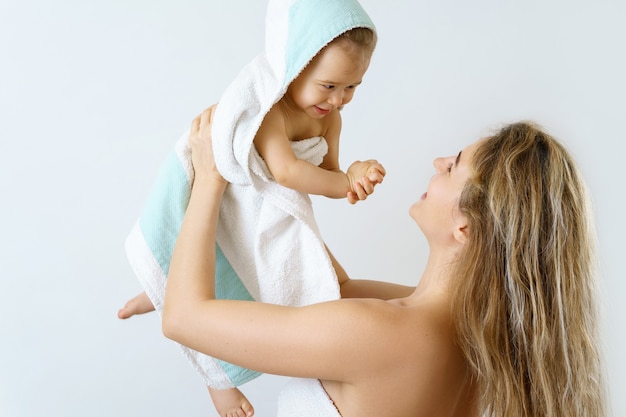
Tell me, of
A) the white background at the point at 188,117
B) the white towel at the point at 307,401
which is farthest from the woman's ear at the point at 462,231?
the white background at the point at 188,117

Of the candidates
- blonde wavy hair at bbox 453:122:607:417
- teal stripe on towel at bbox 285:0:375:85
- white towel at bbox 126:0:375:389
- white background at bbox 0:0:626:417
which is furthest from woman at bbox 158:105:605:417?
white background at bbox 0:0:626:417

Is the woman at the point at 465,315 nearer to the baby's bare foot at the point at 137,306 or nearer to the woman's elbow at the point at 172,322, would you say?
the woman's elbow at the point at 172,322

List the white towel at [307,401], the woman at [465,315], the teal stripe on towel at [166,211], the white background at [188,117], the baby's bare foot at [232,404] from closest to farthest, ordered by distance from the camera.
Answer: the woman at [465,315] → the white towel at [307,401] → the teal stripe on towel at [166,211] → the baby's bare foot at [232,404] → the white background at [188,117]

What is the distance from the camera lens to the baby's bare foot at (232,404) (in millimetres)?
1652

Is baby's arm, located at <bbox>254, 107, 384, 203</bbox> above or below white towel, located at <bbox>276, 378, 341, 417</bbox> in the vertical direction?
above

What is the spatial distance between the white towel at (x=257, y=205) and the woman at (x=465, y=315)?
111 millimetres

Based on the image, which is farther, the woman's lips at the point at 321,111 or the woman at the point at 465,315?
the woman's lips at the point at 321,111

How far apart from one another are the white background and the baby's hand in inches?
35.0

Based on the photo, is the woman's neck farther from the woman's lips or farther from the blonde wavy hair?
the woman's lips

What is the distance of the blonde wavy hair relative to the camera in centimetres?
131

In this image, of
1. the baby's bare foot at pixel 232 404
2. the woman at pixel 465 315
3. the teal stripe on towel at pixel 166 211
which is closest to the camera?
the woman at pixel 465 315

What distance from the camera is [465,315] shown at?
52.8 inches

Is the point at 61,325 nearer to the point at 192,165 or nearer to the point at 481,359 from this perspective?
the point at 192,165

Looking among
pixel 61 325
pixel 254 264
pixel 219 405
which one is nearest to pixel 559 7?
pixel 254 264
